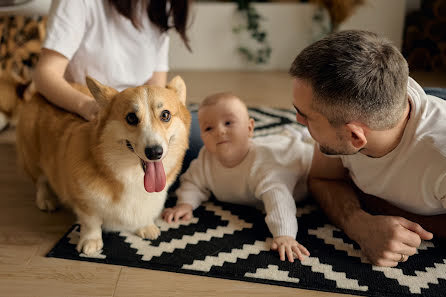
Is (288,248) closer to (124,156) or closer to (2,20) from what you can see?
(124,156)

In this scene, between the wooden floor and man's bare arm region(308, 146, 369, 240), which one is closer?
the wooden floor

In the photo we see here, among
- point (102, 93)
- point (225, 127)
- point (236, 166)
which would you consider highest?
point (102, 93)

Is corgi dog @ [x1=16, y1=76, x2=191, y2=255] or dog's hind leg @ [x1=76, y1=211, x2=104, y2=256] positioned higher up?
corgi dog @ [x1=16, y1=76, x2=191, y2=255]

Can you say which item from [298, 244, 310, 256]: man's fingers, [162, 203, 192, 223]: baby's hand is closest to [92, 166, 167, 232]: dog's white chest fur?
[162, 203, 192, 223]: baby's hand

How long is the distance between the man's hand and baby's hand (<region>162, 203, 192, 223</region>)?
61 cm

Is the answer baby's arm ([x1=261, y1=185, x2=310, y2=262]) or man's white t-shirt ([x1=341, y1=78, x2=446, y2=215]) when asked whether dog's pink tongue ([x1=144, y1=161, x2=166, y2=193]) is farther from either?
man's white t-shirt ([x1=341, y1=78, x2=446, y2=215])

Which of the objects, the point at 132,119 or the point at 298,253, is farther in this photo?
the point at 298,253

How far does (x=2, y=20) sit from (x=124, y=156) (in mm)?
2055

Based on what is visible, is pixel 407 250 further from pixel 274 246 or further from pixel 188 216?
pixel 188 216

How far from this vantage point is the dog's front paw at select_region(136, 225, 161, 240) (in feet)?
4.26

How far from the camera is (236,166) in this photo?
58.0 inches

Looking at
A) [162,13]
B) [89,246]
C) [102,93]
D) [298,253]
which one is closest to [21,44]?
[162,13]

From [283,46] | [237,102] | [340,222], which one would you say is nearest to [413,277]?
[340,222]

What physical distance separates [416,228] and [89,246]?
39.3 inches
